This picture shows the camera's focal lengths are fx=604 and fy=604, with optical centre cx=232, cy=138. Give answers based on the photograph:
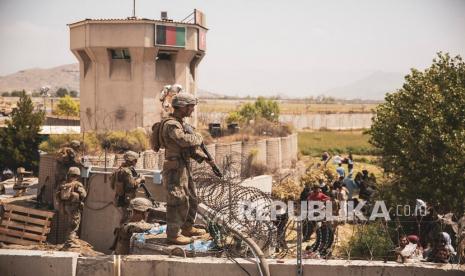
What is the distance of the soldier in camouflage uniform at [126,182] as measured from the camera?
8.14m

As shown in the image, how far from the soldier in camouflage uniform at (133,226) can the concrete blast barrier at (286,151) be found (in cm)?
2396

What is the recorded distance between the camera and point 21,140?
23.1 metres

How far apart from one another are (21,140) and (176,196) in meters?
18.4

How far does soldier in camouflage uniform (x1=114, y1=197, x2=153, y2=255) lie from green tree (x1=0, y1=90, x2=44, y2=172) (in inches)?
681

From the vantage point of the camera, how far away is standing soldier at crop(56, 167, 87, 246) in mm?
8062

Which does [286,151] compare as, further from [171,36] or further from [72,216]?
[72,216]

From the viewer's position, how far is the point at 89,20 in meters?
25.0

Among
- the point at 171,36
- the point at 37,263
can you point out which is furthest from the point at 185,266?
the point at 171,36

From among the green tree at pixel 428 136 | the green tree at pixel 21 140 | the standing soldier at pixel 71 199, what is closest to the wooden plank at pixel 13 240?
the standing soldier at pixel 71 199

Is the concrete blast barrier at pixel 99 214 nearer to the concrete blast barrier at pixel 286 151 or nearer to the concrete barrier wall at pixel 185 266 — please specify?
the concrete barrier wall at pixel 185 266

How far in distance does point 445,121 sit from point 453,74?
2.00 m

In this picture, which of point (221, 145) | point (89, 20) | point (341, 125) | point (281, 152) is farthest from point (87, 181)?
point (341, 125)

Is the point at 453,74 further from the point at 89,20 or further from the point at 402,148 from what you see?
the point at 89,20

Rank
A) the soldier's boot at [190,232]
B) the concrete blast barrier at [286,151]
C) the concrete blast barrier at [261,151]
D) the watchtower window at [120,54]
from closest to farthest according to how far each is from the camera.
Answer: the soldier's boot at [190,232]
the watchtower window at [120,54]
the concrete blast barrier at [261,151]
the concrete blast barrier at [286,151]
